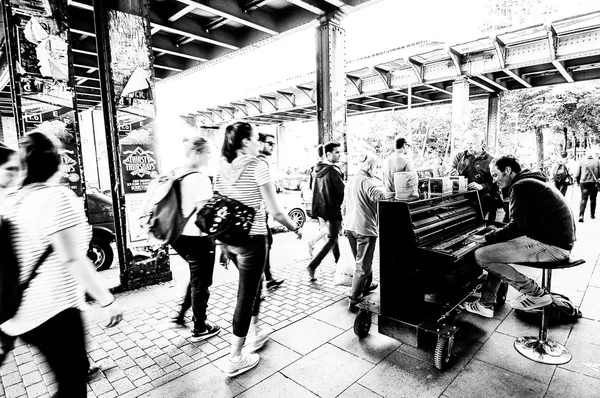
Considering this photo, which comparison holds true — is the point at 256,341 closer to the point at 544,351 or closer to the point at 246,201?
the point at 246,201

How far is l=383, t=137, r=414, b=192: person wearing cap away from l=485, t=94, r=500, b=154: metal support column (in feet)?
32.5

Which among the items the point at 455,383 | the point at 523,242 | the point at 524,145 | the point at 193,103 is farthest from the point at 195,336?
the point at 524,145

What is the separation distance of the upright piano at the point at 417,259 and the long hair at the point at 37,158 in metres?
2.69

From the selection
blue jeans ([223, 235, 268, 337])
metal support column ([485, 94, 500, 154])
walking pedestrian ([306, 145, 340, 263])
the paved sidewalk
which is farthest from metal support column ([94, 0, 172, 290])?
metal support column ([485, 94, 500, 154])

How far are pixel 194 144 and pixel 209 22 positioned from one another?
5.69 meters

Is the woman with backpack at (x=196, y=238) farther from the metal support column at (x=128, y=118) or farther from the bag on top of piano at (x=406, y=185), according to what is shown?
the metal support column at (x=128, y=118)

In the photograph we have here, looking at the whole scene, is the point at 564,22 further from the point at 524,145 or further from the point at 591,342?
the point at 524,145

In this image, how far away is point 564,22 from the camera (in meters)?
8.39

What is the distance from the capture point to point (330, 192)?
194 inches

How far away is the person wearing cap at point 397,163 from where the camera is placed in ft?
15.7

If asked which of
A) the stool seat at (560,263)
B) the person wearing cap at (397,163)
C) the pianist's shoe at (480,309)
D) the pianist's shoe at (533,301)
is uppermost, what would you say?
the person wearing cap at (397,163)

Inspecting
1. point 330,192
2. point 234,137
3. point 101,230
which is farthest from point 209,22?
point 234,137

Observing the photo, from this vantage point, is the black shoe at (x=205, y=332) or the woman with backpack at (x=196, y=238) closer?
the woman with backpack at (x=196, y=238)

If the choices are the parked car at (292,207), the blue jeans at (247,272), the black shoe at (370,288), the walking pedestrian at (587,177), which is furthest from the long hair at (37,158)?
the walking pedestrian at (587,177)
